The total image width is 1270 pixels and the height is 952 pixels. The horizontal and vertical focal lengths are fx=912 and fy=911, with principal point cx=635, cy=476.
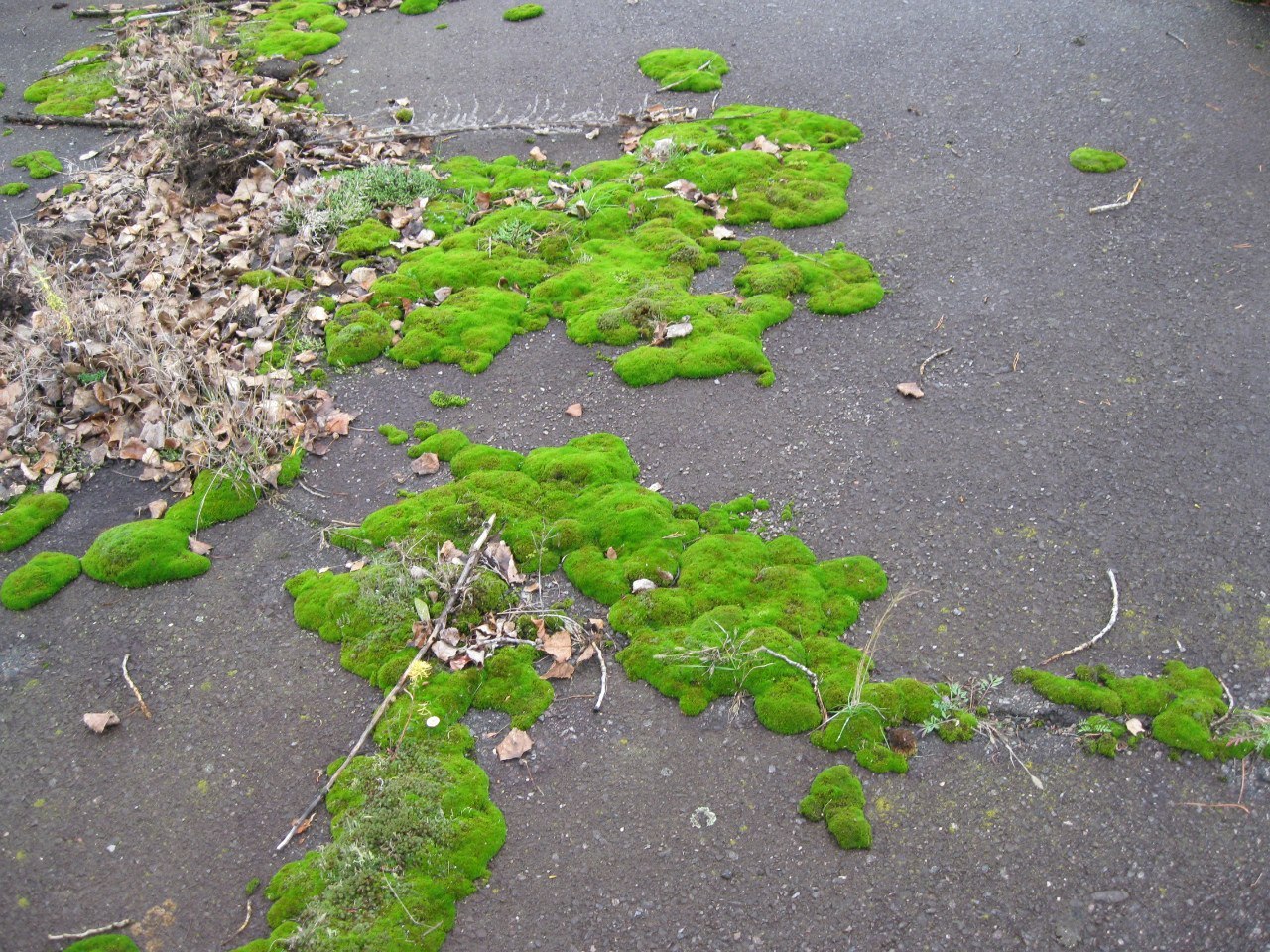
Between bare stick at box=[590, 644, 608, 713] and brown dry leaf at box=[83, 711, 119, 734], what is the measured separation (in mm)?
2066

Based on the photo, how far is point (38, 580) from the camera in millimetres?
4512

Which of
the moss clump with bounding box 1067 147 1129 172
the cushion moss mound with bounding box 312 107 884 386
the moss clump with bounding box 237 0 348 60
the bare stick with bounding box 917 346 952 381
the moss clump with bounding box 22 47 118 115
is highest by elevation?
the moss clump with bounding box 237 0 348 60

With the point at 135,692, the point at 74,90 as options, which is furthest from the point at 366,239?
the point at 74,90

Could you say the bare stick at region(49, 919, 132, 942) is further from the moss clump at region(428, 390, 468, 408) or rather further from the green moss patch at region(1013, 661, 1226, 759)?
the green moss patch at region(1013, 661, 1226, 759)

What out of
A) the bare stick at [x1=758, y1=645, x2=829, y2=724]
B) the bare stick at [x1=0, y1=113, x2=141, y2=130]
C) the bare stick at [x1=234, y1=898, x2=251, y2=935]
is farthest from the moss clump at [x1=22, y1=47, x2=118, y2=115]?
the bare stick at [x1=758, y1=645, x2=829, y2=724]

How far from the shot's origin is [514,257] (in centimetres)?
632

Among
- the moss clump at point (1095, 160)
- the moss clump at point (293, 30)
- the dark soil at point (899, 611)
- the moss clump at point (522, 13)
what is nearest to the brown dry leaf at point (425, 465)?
the dark soil at point (899, 611)

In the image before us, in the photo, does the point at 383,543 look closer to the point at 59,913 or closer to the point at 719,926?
the point at 59,913

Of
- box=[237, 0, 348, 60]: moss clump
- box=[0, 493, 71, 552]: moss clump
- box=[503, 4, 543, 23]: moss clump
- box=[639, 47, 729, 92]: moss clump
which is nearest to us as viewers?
box=[0, 493, 71, 552]: moss clump

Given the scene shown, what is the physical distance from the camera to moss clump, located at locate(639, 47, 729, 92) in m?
8.16

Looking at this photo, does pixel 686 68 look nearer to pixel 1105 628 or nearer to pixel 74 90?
pixel 74 90

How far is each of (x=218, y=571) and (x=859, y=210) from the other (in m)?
4.83

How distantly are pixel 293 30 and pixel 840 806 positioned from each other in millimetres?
9874

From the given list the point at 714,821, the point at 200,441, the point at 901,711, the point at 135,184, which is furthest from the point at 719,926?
the point at 135,184
